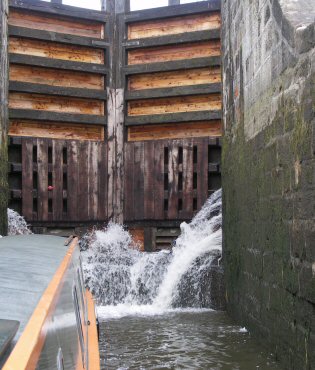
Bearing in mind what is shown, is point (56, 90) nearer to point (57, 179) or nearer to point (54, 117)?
point (54, 117)

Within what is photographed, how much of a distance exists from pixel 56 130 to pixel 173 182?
2.02 m

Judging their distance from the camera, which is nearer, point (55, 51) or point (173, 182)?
point (173, 182)

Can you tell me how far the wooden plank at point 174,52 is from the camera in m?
8.94

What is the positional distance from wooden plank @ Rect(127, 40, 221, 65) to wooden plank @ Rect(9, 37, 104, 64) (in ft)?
1.94

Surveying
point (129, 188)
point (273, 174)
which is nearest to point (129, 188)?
point (129, 188)

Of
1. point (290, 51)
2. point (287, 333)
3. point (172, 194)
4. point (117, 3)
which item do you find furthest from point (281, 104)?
point (117, 3)

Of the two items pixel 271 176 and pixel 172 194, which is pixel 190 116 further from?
pixel 271 176

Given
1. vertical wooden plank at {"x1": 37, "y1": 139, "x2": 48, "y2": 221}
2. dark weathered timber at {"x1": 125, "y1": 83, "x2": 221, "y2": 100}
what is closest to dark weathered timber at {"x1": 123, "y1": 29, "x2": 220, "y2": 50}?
dark weathered timber at {"x1": 125, "y1": 83, "x2": 221, "y2": 100}

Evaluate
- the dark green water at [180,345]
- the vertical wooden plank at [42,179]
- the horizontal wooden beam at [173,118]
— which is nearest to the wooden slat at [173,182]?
the horizontal wooden beam at [173,118]

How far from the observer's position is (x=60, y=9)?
29.4ft

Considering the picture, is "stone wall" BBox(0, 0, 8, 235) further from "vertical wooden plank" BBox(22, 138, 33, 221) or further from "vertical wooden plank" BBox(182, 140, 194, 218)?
"vertical wooden plank" BBox(182, 140, 194, 218)

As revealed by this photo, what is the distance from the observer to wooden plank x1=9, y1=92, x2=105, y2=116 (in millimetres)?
8711

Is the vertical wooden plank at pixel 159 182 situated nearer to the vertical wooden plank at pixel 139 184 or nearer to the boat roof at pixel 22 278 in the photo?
the vertical wooden plank at pixel 139 184

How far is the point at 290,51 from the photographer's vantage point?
380 centimetres
